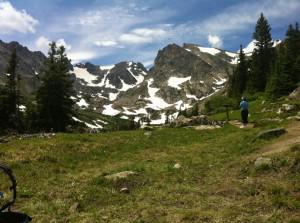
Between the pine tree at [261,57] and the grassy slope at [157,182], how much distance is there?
241 ft

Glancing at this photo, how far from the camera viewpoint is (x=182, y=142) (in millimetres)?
33406

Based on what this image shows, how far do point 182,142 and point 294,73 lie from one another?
46013 millimetres

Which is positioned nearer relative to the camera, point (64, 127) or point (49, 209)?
point (49, 209)

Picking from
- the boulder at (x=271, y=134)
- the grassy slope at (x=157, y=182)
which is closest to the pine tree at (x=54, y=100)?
the grassy slope at (x=157, y=182)

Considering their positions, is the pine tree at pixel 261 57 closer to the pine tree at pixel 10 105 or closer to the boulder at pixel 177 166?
the pine tree at pixel 10 105

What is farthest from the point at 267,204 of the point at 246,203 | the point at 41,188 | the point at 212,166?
the point at 41,188

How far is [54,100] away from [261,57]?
6916cm

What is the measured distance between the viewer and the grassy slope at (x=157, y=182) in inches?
532

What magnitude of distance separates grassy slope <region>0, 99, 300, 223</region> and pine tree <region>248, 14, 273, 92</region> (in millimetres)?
73519

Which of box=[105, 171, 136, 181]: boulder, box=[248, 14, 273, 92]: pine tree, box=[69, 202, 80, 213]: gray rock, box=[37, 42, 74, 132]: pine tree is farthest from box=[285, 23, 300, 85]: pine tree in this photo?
box=[69, 202, 80, 213]: gray rock

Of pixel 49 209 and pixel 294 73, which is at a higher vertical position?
pixel 294 73

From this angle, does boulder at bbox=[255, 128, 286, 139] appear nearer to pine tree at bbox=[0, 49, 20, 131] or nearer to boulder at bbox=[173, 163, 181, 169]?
boulder at bbox=[173, 163, 181, 169]

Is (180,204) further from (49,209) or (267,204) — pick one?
(49,209)

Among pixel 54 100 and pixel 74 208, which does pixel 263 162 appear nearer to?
pixel 74 208
